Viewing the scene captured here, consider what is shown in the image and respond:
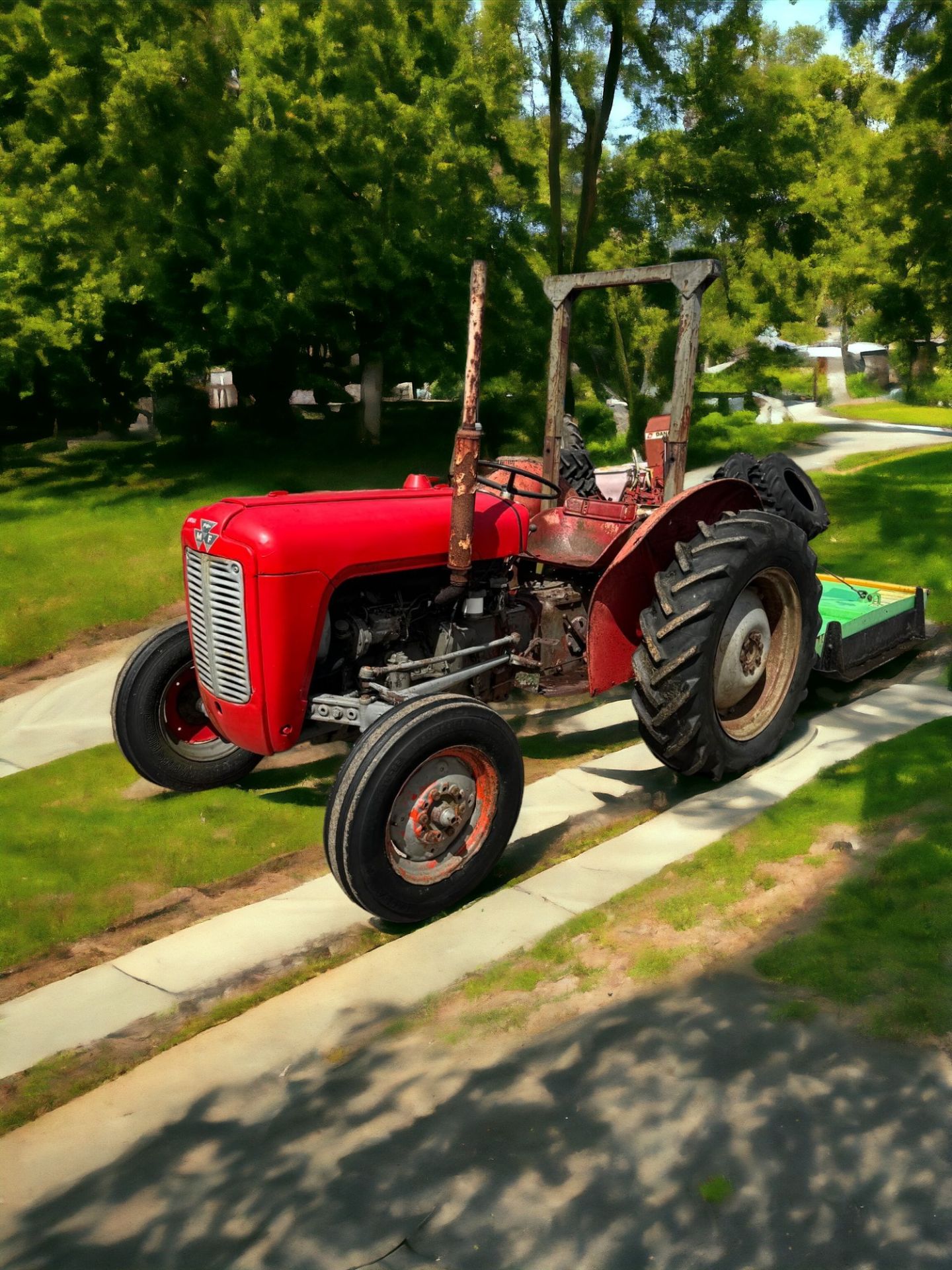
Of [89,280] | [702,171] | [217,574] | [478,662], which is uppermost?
[702,171]

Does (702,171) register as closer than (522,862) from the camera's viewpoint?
No

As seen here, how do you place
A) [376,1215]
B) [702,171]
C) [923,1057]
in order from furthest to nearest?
[702,171], [923,1057], [376,1215]

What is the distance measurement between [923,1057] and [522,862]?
2.13m

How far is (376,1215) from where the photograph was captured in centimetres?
297

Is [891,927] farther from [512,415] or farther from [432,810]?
[512,415]

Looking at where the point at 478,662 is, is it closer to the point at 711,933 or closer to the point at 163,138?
the point at 711,933

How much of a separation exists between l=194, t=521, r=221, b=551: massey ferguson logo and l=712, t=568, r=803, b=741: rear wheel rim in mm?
2836

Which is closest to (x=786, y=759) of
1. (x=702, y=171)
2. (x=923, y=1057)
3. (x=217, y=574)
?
(x=923, y=1057)

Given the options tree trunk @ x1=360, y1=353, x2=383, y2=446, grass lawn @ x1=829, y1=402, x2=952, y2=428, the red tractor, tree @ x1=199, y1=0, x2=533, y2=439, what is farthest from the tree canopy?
grass lawn @ x1=829, y1=402, x2=952, y2=428

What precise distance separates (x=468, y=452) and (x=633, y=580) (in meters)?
1.39

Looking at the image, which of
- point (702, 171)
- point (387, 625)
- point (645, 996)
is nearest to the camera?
point (645, 996)

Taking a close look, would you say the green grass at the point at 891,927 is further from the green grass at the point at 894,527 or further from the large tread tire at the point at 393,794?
the green grass at the point at 894,527

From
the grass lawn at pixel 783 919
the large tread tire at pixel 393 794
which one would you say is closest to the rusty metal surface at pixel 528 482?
the large tread tire at pixel 393 794

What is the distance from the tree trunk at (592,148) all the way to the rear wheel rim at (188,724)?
11.7 meters
